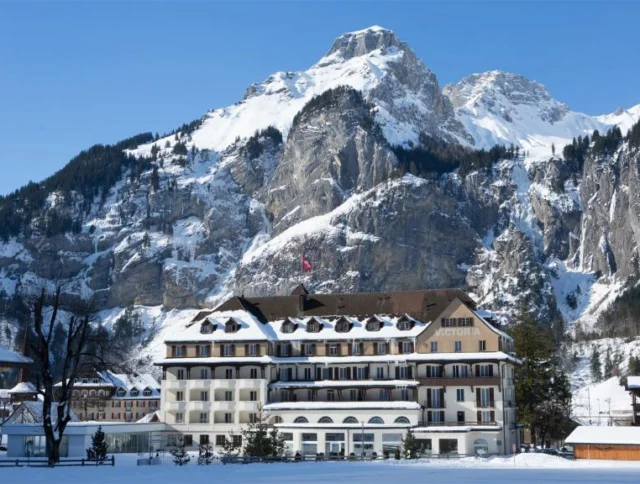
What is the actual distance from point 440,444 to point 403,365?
1234 cm

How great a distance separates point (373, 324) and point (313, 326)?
25.5 feet

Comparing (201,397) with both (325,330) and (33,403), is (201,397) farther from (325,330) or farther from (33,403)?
(33,403)

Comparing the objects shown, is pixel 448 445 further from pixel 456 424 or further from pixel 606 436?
pixel 606 436

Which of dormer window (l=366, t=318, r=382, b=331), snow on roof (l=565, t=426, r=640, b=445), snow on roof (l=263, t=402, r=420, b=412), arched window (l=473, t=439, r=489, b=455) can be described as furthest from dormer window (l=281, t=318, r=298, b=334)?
snow on roof (l=565, t=426, r=640, b=445)

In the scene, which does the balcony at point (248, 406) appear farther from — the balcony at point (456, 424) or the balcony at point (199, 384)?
the balcony at point (456, 424)

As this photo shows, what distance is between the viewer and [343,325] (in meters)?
116

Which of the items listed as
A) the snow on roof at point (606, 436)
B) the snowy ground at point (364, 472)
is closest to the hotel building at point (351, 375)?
the snow on roof at point (606, 436)

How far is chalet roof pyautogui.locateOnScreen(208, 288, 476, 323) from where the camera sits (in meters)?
119

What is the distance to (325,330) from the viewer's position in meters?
116

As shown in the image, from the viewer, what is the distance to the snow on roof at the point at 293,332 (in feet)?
373

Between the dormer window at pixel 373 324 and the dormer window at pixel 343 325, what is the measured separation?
2496mm

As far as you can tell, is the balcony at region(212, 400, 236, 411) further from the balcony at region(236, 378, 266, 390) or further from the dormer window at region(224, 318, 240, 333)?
the dormer window at region(224, 318, 240, 333)

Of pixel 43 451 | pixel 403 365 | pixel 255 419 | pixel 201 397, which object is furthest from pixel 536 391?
Result: pixel 43 451

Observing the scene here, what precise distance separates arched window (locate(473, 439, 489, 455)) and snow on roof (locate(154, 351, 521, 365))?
9219 millimetres
